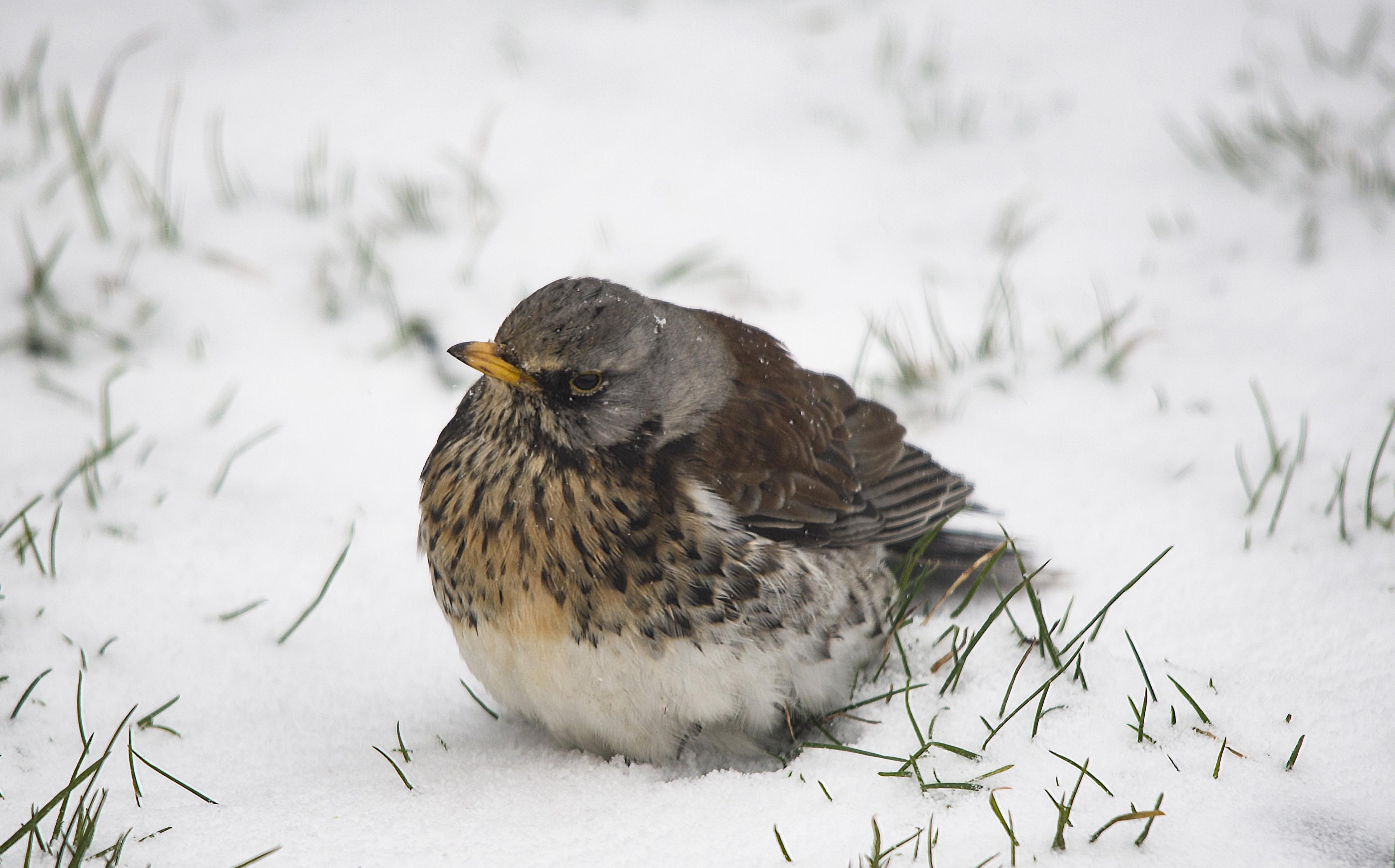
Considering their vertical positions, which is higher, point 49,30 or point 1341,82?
point 1341,82

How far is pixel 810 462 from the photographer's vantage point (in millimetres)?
3166

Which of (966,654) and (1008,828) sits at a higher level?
(966,654)

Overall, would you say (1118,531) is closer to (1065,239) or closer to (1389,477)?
(1389,477)

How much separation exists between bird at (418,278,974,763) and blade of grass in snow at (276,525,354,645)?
0.36 metres

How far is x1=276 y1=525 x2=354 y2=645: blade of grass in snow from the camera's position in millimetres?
3174

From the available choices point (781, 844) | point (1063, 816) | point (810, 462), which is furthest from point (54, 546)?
point (1063, 816)

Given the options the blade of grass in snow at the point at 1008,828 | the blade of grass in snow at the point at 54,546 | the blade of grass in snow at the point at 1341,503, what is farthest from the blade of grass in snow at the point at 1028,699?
the blade of grass in snow at the point at 54,546

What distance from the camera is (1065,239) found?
547 centimetres

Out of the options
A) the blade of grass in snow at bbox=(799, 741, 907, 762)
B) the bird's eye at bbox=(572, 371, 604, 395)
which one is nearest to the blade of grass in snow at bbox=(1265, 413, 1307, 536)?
the blade of grass in snow at bbox=(799, 741, 907, 762)

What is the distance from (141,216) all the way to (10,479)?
1.82 meters

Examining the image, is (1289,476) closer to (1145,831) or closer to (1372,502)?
(1372,502)

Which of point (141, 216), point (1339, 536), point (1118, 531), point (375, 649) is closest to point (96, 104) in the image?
point (141, 216)

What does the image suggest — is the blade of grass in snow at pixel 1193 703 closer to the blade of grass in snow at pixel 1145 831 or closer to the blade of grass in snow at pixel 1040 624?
the blade of grass in snow at pixel 1040 624

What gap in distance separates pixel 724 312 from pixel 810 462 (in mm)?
2036
